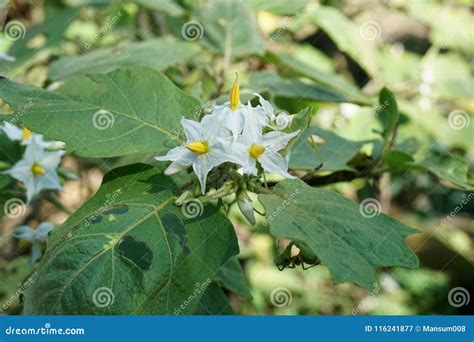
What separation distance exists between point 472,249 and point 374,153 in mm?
2827

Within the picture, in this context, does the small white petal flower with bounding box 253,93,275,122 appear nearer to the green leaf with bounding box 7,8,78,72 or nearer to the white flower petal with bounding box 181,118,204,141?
the white flower petal with bounding box 181,118,204,141

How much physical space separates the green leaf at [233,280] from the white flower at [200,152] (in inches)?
14.3

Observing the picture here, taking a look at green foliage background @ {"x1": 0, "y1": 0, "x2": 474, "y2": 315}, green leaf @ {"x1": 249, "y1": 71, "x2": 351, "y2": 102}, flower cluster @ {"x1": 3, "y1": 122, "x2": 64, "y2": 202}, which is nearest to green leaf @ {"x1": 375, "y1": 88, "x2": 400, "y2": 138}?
green foliage background @ {"x1": 0, "y1": 0, "x2": 474, "y2": 315}

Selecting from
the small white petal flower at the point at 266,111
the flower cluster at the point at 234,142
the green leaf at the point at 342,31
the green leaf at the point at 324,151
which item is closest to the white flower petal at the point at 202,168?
the flower cluster at the point at 234,142

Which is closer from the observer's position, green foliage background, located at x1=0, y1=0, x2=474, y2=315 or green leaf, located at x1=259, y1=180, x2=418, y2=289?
green leaf, located at x1=259, y1=180, x2=418, y2=289

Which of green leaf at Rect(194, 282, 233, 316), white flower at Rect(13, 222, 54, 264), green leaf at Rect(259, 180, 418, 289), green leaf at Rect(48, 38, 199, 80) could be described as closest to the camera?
green leaf at Rect(259, 180, 418, 289)

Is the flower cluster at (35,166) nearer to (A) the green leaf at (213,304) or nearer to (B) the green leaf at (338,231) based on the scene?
(A) the green leaf at (213,304)

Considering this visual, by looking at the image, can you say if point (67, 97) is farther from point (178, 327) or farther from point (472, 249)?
point (472, 249)

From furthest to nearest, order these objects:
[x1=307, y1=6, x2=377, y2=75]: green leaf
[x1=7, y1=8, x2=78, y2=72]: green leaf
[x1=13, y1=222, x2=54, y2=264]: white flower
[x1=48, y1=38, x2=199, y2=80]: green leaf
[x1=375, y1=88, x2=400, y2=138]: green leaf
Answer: [x1=307, y1=6, x2=377, y2=75]: green leaf < [x1=7, y1=8, x2=78, y2=72]: green leaf < [x1=48, y1=38, x2=199, y2=80]: green leaf < [x1=13, y1=222, x2=54, y2=264]: white flower < [x1=375, y1=88, x2=400, y2=138]: green leaf

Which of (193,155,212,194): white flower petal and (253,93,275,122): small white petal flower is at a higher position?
(253,93,275,122): small white petal flower

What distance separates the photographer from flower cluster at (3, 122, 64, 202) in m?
1.45

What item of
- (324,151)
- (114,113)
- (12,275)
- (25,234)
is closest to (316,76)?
(324,151)

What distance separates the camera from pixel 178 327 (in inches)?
46.7

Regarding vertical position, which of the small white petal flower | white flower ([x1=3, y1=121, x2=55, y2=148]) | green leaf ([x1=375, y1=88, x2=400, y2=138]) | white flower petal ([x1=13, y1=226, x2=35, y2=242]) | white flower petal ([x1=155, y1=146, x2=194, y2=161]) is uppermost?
the small white petal flower
